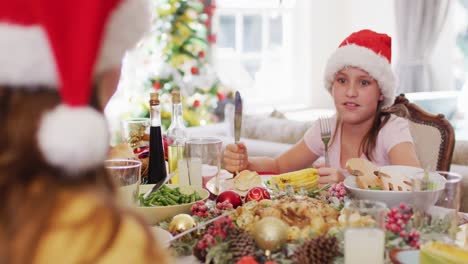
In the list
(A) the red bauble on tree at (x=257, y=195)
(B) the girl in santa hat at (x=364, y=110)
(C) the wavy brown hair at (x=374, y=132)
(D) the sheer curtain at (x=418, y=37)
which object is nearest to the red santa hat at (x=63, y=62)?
(A) the red bauble on tree at (x=257, y=195)

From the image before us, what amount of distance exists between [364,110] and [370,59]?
20 centimetres

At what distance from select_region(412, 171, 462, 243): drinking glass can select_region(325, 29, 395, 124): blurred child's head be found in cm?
97

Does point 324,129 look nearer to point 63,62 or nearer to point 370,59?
point 370,59

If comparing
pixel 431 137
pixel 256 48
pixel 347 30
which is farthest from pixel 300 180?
pixel 347 30

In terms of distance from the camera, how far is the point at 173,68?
18.2 feet

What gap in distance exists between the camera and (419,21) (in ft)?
20.9

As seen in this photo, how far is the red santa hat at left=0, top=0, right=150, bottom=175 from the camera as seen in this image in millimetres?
680

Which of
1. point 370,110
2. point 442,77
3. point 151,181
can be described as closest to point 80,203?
point 151,181

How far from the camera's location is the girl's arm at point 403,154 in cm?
221

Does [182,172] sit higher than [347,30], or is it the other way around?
[347,30]

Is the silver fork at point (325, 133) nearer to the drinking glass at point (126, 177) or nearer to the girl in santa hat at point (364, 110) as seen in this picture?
the girl in santa hat at point (364, 110)

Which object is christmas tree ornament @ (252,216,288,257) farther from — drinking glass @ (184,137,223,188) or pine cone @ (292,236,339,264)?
drinking glass @ (184,137,223,188)

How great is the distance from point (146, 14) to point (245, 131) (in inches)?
129

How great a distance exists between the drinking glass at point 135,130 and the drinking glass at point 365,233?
1.14 meters
